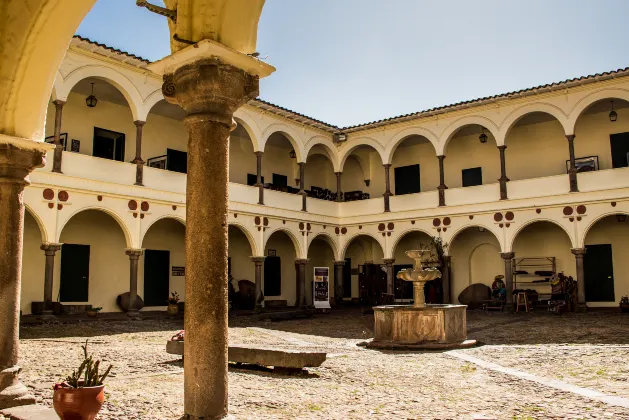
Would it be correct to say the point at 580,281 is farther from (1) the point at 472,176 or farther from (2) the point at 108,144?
(2) the point at 108,144

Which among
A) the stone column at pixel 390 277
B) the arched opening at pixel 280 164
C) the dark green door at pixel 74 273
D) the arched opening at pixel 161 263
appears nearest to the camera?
the dark green door at pixel 74 273

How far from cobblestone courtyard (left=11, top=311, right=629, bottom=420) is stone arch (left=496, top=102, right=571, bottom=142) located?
8.12 metres

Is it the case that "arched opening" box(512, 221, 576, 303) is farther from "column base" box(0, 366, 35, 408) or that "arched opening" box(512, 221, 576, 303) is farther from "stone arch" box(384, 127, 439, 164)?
"column base" box(0, 366, 35, 408)

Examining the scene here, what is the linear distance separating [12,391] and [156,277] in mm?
14455

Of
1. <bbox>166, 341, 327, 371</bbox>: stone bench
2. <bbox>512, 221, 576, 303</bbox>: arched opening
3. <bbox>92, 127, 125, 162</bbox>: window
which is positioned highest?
<bbox>92, 127, 125, 162</bbox>: window

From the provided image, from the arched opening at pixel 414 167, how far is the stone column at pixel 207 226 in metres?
20.5

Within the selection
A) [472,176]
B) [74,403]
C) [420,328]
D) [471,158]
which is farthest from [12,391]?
[471,158]

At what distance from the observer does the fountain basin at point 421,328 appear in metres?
11.1

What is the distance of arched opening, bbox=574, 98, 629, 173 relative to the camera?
1997 centimetres

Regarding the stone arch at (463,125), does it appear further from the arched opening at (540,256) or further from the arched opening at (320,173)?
the arched opening at (320,173)

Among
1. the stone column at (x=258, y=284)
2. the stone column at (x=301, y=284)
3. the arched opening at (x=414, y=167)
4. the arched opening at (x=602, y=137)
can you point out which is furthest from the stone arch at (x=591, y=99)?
the stone column at (x=258, y=284)

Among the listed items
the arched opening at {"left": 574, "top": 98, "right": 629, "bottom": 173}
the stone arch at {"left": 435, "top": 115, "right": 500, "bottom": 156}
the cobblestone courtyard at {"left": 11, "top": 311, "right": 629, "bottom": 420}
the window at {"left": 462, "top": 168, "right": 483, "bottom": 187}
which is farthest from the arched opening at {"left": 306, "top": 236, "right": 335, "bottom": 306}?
the cobblestone courtyard at {"left": 11, "top": 311, "right": 629, "bottom": 420}

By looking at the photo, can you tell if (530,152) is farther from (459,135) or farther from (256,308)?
(256,308)

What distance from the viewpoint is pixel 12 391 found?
5.67 meters
